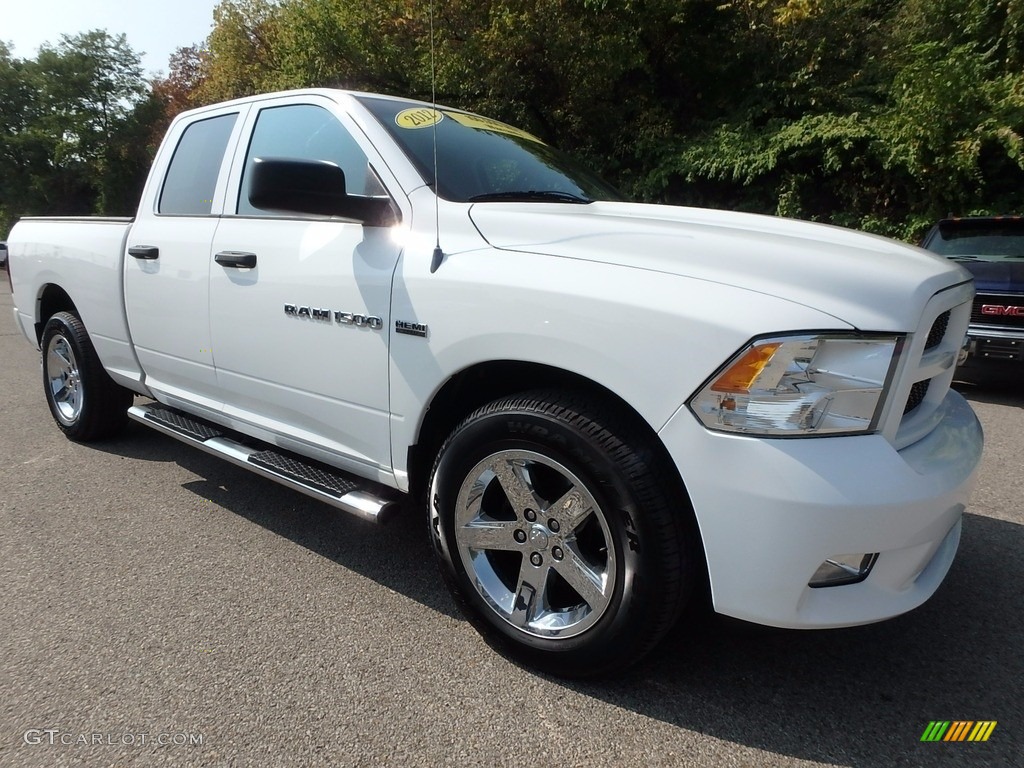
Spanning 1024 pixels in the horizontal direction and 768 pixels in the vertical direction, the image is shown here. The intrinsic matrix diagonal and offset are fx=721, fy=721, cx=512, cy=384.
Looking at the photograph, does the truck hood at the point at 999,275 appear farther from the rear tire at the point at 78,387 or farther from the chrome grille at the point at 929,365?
the rear tire at the point at 78,387

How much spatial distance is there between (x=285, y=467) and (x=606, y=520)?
1.48m

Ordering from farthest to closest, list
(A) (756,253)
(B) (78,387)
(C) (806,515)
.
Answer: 1. (B) (78,387)
2. (A) (756,253)
3. (C) (806,515)

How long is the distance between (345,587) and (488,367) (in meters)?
1.11

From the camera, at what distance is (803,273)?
6.06 ft

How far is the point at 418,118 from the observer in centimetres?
294

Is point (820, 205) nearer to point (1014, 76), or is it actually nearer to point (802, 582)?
point (1014, 76)

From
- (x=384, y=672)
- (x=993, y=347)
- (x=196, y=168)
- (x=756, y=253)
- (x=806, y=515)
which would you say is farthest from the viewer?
(x=993, y=347)

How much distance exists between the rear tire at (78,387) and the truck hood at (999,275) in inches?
249

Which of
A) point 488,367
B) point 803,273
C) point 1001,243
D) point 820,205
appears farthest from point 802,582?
point 820,205

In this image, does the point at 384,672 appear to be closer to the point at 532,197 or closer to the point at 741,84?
the point at 532,197

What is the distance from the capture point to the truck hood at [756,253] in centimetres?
179

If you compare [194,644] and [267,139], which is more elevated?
[267,139]

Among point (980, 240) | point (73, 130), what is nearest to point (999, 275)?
point (980, 240)

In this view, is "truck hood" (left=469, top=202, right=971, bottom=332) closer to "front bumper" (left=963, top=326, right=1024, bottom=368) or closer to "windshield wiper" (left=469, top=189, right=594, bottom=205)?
"windshield wiper" (left=469, top=189, right=594, bottom=205)
